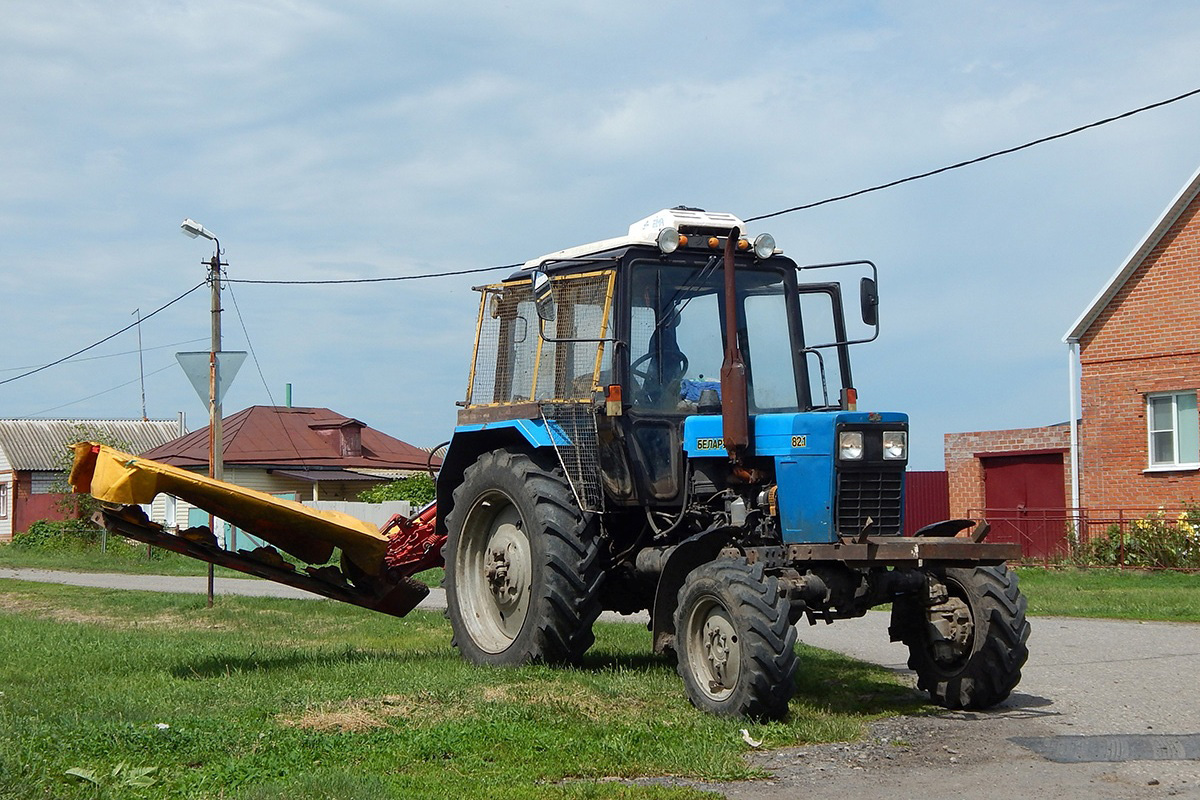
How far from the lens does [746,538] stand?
873 cm

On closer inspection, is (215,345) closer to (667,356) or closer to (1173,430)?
(667,356)

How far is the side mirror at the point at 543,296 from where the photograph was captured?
375 inches

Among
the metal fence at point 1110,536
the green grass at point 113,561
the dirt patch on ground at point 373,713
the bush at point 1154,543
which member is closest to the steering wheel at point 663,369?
the dirt patch on ground at point 373,713

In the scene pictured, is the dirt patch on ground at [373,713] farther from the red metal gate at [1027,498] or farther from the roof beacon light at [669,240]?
the red metal gate at [1027,498]

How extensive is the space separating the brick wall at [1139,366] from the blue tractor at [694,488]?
15104mm

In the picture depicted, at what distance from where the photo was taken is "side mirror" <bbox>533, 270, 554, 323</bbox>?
952 centimetres

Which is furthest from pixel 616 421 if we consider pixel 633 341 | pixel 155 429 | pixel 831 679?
pixel 155 429

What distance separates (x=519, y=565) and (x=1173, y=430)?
16.4 m

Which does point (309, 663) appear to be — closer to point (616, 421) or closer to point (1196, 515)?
point (616, 421)

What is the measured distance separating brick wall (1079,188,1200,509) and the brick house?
0.02 m

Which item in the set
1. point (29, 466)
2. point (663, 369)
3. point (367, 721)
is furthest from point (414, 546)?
point (29, 466)

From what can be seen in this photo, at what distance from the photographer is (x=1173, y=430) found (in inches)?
907

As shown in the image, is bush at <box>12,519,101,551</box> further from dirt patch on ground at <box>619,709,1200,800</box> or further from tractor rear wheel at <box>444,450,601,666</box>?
dirt patch on ground at <box>619,709,1200,800</box>

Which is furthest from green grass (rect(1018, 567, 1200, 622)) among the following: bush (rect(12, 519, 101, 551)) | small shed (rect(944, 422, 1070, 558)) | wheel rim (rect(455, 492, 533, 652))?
bush (rect(12, 519, 101, 551))
